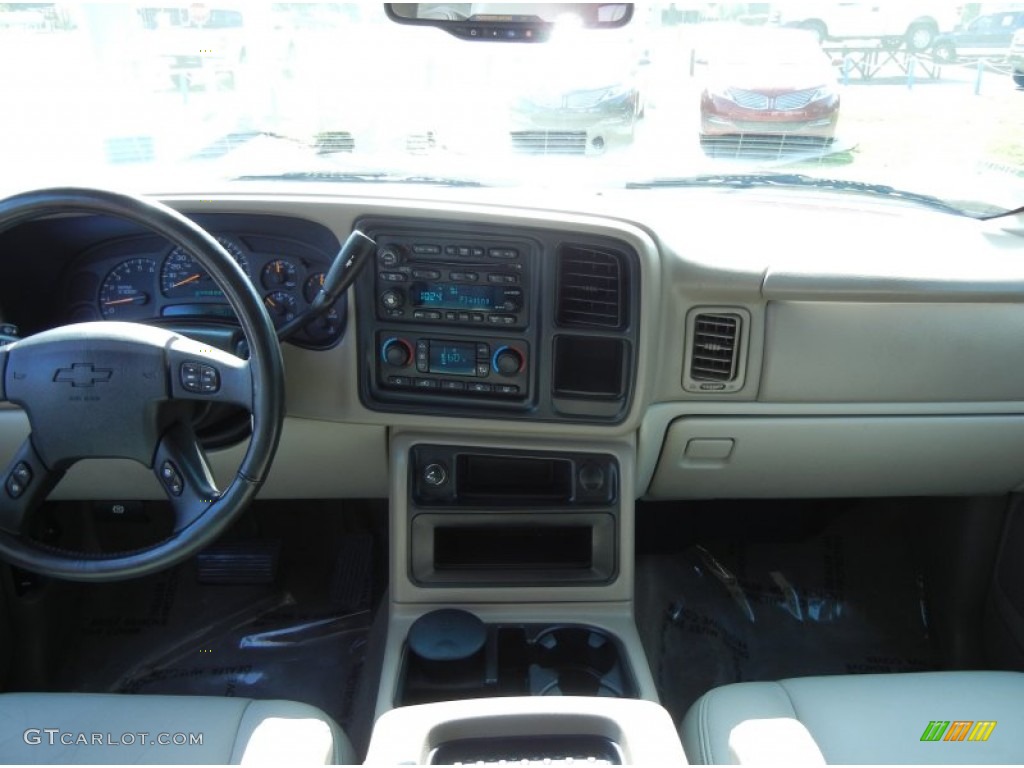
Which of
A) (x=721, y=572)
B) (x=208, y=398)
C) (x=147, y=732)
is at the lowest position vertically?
(x=721, y=572)

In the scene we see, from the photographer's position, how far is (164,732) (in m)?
1.53

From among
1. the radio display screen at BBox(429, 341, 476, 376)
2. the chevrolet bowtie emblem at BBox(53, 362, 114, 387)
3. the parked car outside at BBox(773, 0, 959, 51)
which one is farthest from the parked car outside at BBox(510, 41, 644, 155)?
the chevrolet bowtie emblem at BBox(53, 362, 114, 387)

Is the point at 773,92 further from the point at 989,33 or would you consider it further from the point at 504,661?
the point at 504,661

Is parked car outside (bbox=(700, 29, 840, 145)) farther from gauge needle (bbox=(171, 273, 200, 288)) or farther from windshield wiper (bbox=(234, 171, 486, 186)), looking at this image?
A: gauge needle (bbox=(171, 273, 200, 288))

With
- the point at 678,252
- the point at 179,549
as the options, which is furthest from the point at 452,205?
the point at 179,549

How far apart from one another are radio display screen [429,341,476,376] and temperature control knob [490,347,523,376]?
0.05 m

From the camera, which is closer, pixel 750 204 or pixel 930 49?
pixel 750 204

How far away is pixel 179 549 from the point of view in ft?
4.92

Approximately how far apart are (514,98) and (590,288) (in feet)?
2.83

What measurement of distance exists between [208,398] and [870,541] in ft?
6.89

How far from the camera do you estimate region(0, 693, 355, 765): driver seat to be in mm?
1488

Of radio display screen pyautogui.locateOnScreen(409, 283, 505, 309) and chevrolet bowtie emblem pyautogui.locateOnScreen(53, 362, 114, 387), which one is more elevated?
radio display screen pyautogui.locateOnScreen(409, 283, 505, 309)

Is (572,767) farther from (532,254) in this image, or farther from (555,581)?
(532,254)

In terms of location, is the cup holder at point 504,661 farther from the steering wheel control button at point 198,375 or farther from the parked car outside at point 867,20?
the parked car outside at point 867,20
